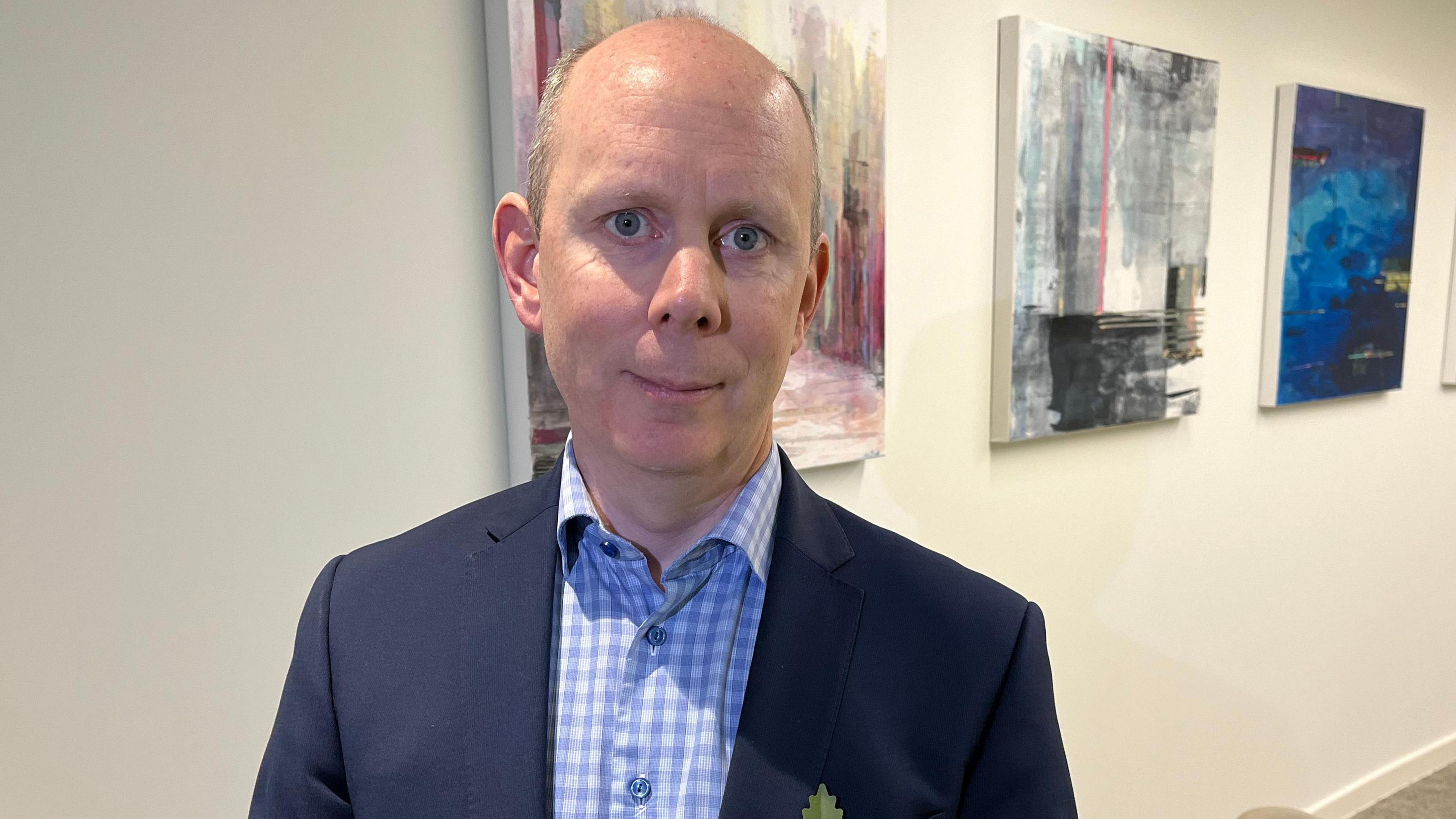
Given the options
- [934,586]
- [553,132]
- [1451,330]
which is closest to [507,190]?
[553,132]

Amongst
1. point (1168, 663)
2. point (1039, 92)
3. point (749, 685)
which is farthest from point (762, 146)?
point (1168, 663)

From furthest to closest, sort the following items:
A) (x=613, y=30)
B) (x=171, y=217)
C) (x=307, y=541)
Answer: (x=613, y=30), (x=307, y=541), (x=171, y=217)

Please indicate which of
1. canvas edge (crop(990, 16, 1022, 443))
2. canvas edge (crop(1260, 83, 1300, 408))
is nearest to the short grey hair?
canvas edge (crop(990, 16, 1022, 443))

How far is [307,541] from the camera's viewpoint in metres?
1.39

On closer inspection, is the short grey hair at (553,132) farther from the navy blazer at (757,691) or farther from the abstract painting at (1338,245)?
the abstract painting at (1338,245)

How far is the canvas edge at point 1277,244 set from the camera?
9.02 ft

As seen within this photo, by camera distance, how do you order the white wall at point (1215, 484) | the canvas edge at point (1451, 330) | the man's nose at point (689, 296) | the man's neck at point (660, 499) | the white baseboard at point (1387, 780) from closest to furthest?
the man's nose at point (689, 296), the man's neck at point (660, 499), the white wall at point (1215, 484), the white baseboard at point (1387, 780), the canvas edge at point (1451, 330)

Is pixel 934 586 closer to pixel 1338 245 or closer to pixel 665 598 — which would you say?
pixel 665 598

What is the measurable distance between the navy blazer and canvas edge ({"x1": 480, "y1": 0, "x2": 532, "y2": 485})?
1.60 ft

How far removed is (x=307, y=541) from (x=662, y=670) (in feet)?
2.29

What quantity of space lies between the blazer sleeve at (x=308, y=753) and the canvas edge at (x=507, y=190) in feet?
1.73

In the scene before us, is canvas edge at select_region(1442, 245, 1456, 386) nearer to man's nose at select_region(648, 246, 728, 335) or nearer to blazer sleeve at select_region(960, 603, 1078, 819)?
blazer sleeve at select_region(960, 603, 1078, 819)

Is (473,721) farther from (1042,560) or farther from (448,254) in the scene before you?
(1042,560)

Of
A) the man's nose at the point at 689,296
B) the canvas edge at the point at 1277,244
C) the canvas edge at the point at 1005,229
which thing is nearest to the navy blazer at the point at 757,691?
the man's nose at the point at 689,296
